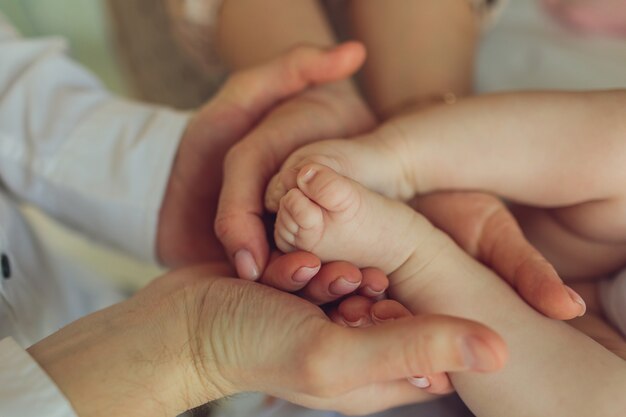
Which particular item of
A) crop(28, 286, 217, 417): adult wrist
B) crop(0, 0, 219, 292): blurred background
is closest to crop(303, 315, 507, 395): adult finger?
crop(28, 286, 217, 417): adult wrist

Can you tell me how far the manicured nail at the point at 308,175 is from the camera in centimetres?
43

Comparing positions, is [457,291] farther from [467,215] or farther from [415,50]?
[415,50]

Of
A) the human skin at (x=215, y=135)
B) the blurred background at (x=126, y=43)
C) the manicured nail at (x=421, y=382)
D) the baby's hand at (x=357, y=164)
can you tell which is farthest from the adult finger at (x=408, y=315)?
the blurred background at (x=126, y=43)

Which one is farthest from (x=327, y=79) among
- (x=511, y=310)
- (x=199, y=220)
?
(x=511, y=310)

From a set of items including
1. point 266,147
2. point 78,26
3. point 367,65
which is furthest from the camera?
point 78,26

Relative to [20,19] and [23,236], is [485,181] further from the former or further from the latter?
[20,19]

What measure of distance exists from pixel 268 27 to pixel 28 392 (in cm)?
50

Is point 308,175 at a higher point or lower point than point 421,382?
higher

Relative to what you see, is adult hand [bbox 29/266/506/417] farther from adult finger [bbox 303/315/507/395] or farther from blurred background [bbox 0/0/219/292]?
blurred background [bbox 0/0/219/292]

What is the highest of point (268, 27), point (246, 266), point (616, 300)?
point (268, 27)

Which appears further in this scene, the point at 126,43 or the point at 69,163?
the point at 126,43

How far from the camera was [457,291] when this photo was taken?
0.50 m

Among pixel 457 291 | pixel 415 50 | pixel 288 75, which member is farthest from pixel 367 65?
pixel 457 291

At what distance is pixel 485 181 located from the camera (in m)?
0.56
